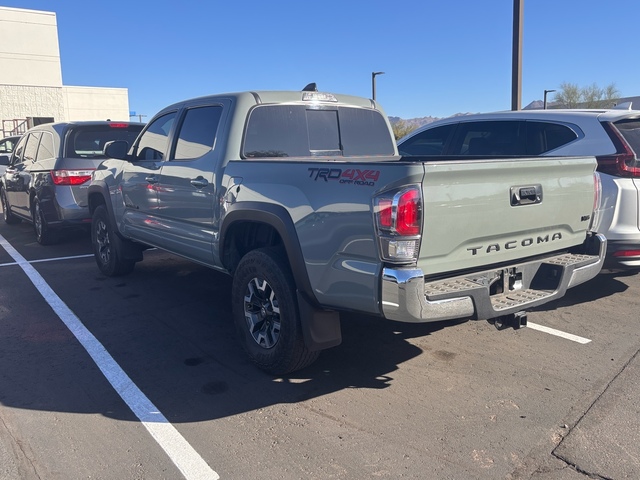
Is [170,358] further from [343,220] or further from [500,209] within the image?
[500,209]

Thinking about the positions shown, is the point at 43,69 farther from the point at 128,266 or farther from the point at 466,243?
the point at 466,243

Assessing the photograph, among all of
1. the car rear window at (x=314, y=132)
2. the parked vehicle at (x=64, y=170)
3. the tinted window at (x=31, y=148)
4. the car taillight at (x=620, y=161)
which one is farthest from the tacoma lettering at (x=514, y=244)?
the tinted window at (x=31, y=148)

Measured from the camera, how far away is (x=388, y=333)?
5.02 meters

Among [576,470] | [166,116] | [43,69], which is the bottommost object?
[576,470]

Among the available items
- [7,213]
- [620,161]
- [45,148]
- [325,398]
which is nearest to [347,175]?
[325,398]

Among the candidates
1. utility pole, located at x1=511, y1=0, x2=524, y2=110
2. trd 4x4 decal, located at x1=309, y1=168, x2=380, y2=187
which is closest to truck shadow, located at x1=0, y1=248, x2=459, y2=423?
trd 4x4 decal, located at x1=309, y1=168, x2=380, y2=187

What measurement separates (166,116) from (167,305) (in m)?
1.94

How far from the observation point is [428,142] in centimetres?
741

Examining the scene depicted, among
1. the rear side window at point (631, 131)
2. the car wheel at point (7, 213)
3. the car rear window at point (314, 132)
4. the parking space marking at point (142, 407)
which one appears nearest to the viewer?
the parking space marking at point (142, 407)

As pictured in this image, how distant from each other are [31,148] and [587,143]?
8476 mm

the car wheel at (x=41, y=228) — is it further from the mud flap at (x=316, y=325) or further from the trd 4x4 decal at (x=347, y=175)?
the trd 4x4 decal at (x=347, y=175)

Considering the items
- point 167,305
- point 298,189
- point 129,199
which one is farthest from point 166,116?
point 298,189

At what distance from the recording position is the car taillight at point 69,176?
8.20 metres

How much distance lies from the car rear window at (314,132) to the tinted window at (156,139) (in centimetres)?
127
